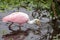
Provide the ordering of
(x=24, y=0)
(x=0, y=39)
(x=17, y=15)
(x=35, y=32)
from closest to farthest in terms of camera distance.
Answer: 1. (x=0, y=39)
2. (x=35, y=32)
3. (x=17, y=15)
4. (x=24, y=0)

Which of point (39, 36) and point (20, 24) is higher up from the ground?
point (20, 24)

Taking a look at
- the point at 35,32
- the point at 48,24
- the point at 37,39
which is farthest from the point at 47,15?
the point at 37,39

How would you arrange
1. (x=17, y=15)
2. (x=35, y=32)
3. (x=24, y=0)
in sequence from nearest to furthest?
(x=35, y=32) < (x=17, y=15) < (x=24, y=0)

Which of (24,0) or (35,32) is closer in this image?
(35,32)

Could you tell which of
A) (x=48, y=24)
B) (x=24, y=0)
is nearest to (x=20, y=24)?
(x=48, y=24)

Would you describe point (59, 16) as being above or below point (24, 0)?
below

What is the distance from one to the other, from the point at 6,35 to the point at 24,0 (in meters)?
1.71

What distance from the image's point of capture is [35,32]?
429 centimetres

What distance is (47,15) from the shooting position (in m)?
4.83

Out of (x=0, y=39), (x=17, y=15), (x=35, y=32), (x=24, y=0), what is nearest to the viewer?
(x=0, y=39)

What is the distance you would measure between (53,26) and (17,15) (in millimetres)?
662

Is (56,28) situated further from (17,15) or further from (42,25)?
(17,15)

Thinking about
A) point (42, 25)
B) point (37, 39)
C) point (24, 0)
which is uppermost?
point (24, 0)

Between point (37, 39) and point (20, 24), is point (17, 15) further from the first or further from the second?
point (37, 39)
